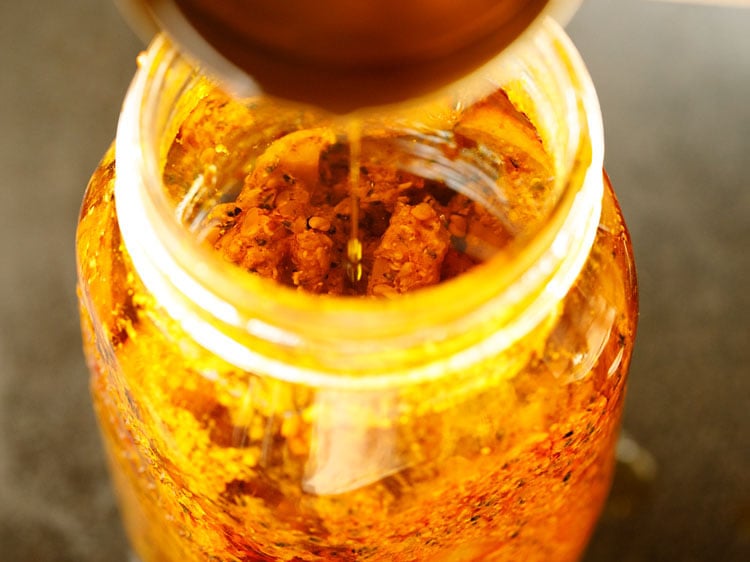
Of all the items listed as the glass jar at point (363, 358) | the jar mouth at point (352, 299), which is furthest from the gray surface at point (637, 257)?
the jar mouth at point (352, 299)

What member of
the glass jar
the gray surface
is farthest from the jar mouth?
the gray surface

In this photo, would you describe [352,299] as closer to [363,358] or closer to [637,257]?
[363,358]

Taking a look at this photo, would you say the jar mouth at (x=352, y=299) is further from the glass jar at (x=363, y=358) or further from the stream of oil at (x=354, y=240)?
the stream of oil at (x=354, y=240)

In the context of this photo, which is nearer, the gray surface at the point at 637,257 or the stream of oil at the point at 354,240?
the stream of oil at the point at 354,240

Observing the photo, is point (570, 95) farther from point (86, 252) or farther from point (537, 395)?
point (86, 252)

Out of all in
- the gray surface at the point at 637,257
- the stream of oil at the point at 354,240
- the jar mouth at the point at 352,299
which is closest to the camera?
the jar mouth at the point at 352,299

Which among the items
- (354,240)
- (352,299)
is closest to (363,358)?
(352,299)

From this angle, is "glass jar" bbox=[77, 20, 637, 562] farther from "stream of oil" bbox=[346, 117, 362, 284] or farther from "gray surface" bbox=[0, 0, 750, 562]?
"gray surface" bbox=[0, 0, 750, 562]

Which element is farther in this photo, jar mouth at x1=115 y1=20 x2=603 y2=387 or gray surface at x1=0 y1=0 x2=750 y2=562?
gray surface at x1=0 y1=0 x2=750 y2=562
